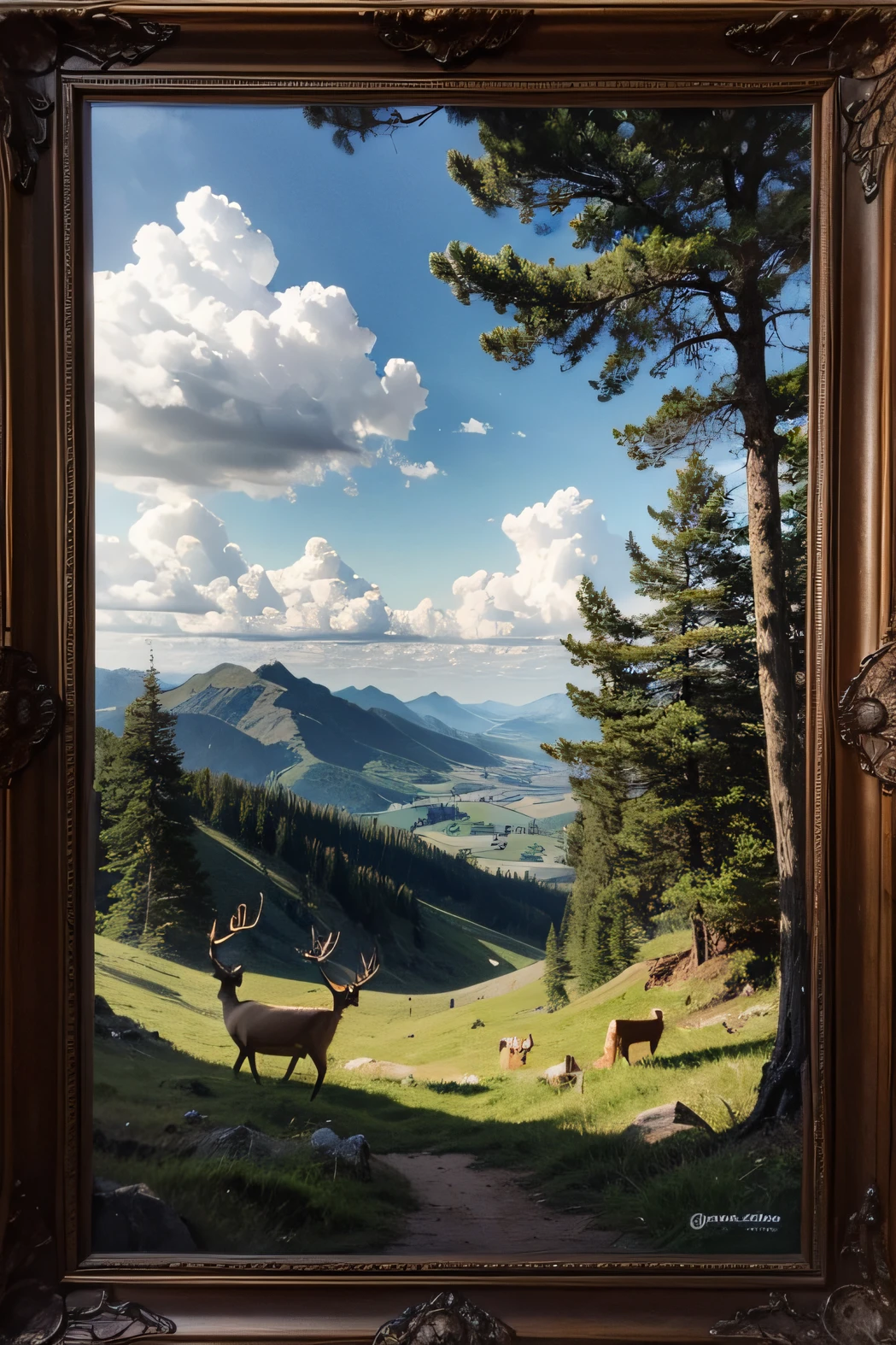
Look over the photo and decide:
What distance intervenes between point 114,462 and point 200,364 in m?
0.36

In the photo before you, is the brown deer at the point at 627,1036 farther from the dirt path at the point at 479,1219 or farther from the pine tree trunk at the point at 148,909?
the pine tree trunk at the point at 148,909

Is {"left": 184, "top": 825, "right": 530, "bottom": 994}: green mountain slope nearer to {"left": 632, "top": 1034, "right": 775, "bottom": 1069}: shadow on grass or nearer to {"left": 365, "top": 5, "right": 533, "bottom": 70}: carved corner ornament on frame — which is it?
→ {"left": 632, "top": 1034, "right": 775, "bottom": 1069}: shadow on grass

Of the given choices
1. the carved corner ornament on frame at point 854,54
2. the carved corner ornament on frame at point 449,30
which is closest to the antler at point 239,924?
the carved corner ornament on frame at point 449,30

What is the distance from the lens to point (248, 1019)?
1.83 meters

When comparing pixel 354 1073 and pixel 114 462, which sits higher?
pixel 114 462

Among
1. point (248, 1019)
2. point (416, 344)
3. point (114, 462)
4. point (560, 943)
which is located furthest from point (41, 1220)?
point (416, 344)

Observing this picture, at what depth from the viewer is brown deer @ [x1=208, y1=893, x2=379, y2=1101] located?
71.0 inches

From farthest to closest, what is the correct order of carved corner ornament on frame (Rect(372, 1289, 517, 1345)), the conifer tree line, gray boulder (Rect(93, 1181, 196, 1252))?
the conifer tree line < gray boulder (Rect(93, 1181, 196, 1252)) < carved corner ornament on frame (Rect(372, 1289, 517, 1345))

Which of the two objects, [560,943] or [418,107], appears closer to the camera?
[418,107]

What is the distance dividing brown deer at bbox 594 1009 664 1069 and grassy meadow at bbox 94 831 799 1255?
0.02 metres

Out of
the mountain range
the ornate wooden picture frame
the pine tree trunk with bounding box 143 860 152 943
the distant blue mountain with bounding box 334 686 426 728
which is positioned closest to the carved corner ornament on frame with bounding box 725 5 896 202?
the ornate wooden picture frame

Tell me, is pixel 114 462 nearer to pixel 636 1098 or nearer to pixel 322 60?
pixel 322 60

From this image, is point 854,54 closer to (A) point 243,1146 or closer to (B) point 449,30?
(B) point 449,30

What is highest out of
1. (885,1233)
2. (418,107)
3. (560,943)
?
(418,107)
